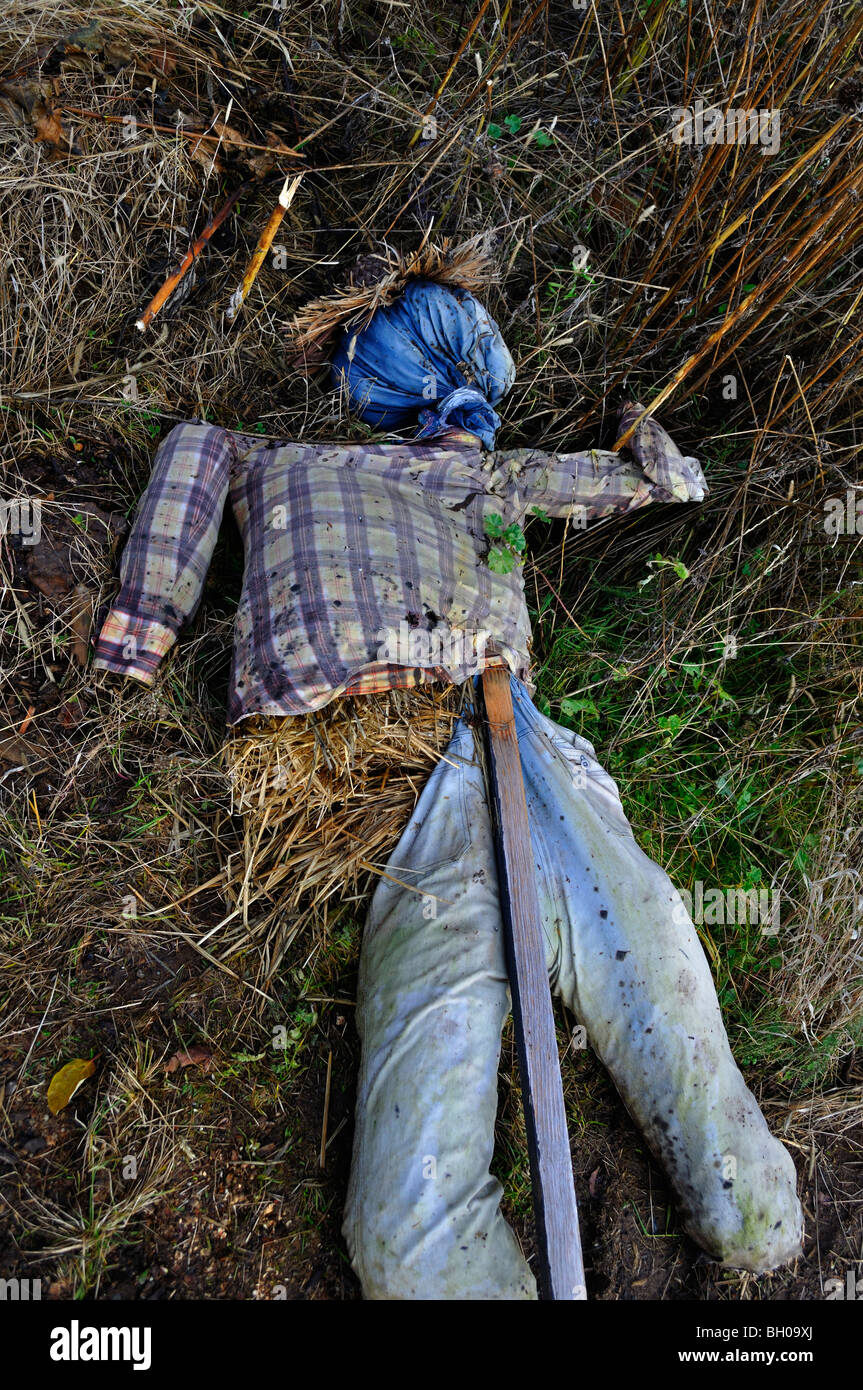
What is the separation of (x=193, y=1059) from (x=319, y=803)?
729 mm

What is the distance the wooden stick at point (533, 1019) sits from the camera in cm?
181

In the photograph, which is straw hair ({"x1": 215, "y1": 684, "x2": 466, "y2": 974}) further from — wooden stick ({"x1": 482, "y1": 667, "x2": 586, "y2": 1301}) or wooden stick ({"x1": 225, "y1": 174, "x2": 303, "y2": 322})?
wooden stick ({"x1": 225, "y1": 174, "x2": 303, "y2": 322})

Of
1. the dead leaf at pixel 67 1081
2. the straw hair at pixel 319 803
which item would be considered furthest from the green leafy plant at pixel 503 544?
the dead leaf at pixel 67 1081

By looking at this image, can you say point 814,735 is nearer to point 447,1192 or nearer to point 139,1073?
point 447,1192

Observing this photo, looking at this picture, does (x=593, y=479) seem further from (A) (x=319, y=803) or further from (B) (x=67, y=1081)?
(B) (x=67, y=1081)

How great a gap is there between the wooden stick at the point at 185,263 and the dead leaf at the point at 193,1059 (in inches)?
82.5

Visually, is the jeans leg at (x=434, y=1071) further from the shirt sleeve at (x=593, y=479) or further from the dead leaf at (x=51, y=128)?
the dead leaf at (x=51, y=128)

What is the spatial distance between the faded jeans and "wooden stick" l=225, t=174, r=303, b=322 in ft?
5.08

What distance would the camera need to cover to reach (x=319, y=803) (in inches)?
86.7

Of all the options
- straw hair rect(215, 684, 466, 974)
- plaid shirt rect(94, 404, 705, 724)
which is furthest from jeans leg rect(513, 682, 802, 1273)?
plaid shirt rect(94, 404, 705, 724)

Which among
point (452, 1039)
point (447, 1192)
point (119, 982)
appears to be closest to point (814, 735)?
point (452, 1039)

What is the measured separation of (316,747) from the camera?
219 centimetres

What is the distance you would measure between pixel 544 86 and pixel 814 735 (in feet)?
7.85

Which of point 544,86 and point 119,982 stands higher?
point 544,86
